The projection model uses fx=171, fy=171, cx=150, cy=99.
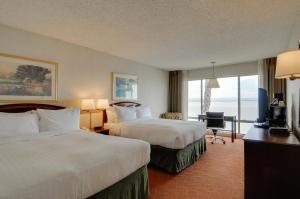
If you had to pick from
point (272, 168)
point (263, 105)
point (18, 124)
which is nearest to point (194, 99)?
point (263, 105)

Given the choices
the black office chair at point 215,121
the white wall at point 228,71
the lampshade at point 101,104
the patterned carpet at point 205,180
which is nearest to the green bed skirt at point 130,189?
the patterned carpet at point 205,180

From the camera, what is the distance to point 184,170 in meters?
3.13

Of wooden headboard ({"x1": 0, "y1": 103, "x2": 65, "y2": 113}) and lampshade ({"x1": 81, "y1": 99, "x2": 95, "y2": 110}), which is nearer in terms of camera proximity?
wooden headboard ({"x1": 0, "y1": 103, "x2": 65, "y2": 113})

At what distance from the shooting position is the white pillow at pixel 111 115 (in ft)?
13.4

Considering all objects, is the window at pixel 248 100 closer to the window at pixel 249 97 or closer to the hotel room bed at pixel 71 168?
the window at pixel 249 97

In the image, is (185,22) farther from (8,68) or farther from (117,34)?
(8,68)

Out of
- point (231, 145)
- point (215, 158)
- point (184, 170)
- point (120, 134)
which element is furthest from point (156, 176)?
point (231, 145)

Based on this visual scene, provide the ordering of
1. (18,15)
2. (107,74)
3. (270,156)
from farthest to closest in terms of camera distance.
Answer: (107,74) < (18,15) < (270,156)

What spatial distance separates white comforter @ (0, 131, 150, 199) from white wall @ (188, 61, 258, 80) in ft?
15.6

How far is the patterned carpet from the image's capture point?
2.32m

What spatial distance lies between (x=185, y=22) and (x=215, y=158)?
2864 millimetres

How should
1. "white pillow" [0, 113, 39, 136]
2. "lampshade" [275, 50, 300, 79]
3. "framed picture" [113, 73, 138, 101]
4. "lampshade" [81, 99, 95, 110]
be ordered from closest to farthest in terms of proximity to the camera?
1. "lampshade" [275, 50, 300, 79]
2. "white pillow" [0, 113, 39, 136]
3. "lampshade" [81, 99, 95, 110]
4. "framed picture" [113, 73, 138, 101]

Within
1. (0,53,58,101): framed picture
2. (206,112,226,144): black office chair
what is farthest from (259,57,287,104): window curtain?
(0,53,58,101): framed picture

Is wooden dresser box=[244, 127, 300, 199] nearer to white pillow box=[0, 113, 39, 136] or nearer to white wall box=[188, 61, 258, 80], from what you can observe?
white pillow box=[0, 113, 39, 136]
